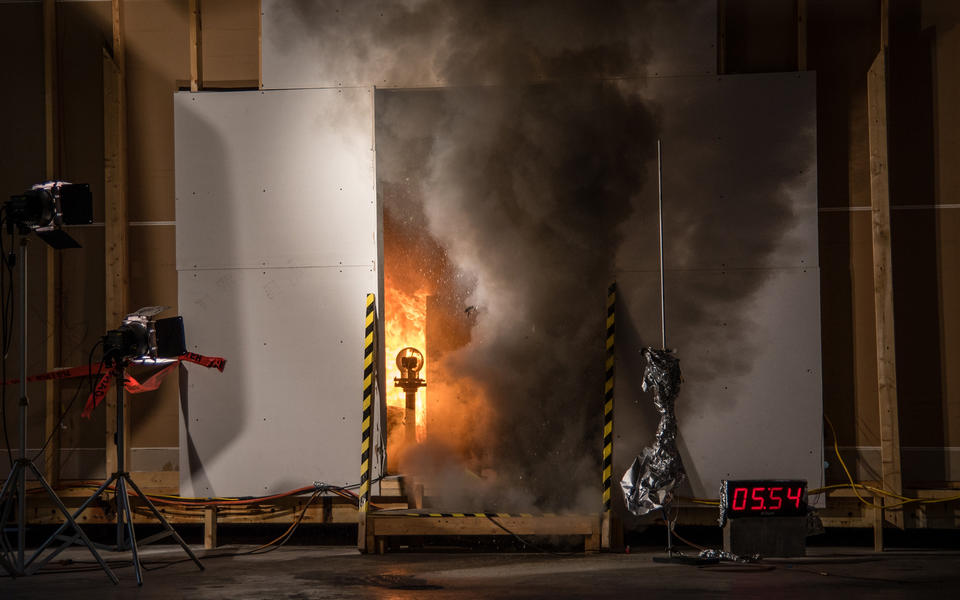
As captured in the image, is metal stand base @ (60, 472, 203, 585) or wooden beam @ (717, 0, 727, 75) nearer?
metal stand base @ (60, 472, 203, 585)

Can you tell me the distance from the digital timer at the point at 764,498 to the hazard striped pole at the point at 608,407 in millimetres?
838

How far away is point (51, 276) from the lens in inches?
284

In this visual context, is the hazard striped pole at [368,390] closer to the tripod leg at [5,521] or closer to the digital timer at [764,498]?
the tripod leg at [5,521]

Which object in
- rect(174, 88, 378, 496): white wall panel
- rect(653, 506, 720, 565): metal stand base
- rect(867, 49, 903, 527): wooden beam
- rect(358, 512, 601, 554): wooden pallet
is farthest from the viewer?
rect(174, 88, 378, 496): white wall panel

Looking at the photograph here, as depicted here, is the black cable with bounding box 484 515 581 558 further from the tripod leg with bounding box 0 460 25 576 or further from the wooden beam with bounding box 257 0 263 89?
the wooden beam with bounding box 257 0 263 89

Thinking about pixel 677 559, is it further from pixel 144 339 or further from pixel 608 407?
pixel 144 339

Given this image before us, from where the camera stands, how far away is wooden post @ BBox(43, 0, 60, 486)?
282 inches

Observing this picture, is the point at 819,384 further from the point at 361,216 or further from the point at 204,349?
the point at 204,349

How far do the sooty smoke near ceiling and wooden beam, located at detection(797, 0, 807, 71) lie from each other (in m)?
0.71

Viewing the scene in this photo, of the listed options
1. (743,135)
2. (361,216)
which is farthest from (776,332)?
(361,216)

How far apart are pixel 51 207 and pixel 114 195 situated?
1261 millimetres

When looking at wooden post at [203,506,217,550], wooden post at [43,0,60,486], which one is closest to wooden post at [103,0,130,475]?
wooden post at [43,0,60,486]

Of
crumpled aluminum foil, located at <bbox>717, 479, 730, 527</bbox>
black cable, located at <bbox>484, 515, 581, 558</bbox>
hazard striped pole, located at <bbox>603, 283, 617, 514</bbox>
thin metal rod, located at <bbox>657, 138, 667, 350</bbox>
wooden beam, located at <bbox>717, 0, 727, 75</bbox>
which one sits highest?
wooden beam, located at <bbox>717, 0, 727, 75</bbox>

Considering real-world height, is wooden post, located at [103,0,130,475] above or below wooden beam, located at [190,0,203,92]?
below
